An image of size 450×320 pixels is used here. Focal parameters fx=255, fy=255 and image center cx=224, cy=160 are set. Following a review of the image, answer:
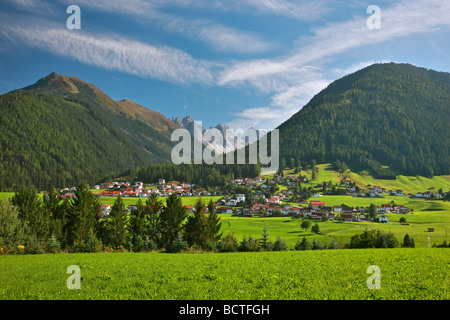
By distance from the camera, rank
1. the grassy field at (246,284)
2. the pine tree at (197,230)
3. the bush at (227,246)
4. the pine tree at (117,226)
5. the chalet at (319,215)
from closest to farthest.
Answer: the grassy field at (246,284)
the bush at (227,246)
the pine tree at (197,230)
the pine tree at (117,226)
the chalet at (319,215)

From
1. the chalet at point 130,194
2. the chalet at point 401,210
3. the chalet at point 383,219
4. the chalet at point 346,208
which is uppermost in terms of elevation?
the chalet at point 130,194

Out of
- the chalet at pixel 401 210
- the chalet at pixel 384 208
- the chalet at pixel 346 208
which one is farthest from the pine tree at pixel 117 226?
the chalet at pixel 401 210

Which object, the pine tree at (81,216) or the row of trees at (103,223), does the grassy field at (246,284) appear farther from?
the pine tree at (81,216)

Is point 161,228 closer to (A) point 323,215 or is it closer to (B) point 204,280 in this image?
(B) point 204,280

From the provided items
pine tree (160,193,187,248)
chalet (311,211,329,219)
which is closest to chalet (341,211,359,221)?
chalet (311,211,329,219)

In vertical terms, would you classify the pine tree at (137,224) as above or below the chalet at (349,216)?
above

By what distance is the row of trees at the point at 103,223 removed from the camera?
46.7 meters

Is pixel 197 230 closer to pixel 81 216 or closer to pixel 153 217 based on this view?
pixel 153 217

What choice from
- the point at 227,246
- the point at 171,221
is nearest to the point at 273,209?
the point at 171,221

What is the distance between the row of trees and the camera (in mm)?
46719

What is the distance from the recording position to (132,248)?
44875 mm

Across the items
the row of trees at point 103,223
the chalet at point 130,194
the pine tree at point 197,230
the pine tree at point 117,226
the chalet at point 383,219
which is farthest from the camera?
the chalet at point 130,194

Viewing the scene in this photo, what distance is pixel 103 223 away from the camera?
52938mm
